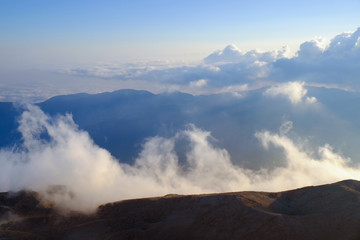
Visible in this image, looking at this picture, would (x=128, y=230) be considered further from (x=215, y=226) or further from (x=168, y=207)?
(x=215, y=226)

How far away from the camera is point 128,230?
50.9 meters

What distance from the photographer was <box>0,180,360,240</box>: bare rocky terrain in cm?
4572

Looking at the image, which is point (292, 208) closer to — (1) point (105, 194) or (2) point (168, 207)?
(2) point (168, 207)

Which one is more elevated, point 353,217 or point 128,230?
point 353,217

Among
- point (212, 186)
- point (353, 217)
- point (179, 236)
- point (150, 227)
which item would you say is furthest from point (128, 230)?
point (212, 186)

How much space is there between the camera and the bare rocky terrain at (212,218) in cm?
4572

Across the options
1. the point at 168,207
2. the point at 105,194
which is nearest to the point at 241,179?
the point at 105,194

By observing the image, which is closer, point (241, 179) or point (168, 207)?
point (168, 207)

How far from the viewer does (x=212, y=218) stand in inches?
2024

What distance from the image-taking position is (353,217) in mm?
45188

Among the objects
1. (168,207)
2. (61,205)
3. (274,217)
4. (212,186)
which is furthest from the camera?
(212,186)

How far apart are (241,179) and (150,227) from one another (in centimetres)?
14408

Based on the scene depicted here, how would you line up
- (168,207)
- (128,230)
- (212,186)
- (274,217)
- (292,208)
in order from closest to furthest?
(274,217) → (128,230) → (292,208) → (168,207) → (212,186)

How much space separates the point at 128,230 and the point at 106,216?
10.7m
